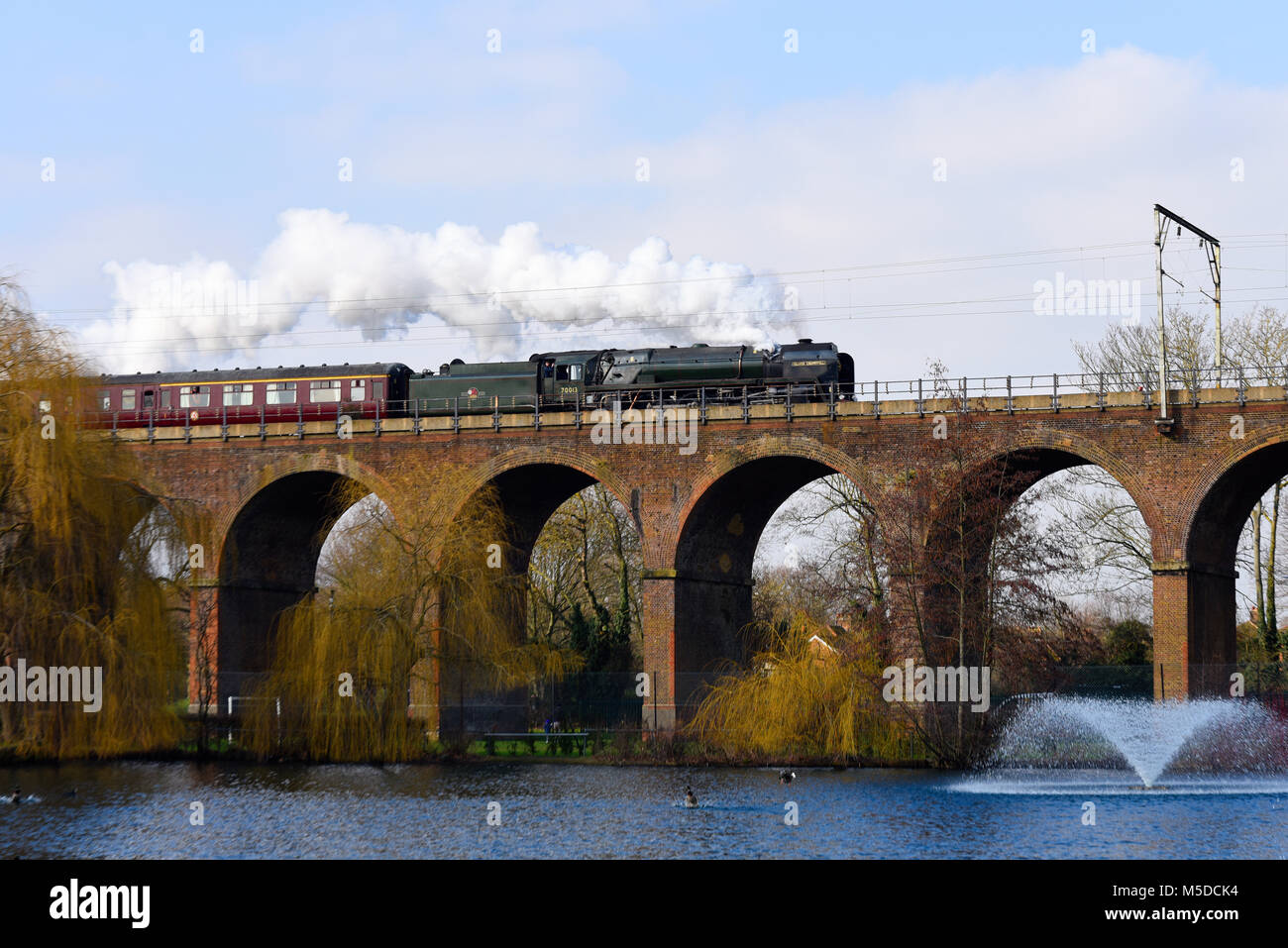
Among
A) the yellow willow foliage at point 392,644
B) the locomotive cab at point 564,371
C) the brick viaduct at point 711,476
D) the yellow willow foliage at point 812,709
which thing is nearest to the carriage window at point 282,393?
the brick viaduct at point 711,476

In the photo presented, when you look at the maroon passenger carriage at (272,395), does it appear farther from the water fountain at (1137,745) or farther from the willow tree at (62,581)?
the water fountain at (1137,745)

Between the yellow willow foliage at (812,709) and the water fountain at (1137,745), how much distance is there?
298 cm

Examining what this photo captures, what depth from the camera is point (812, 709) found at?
37.8 m

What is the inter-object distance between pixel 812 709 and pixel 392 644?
34.6 ft

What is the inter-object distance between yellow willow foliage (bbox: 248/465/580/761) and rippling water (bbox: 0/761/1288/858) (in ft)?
4.66

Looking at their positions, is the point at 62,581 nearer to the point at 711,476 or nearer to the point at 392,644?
the point at 392,644

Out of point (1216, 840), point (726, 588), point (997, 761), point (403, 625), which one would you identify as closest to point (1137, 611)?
point (726, 588)

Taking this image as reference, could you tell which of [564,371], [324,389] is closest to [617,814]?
[564,371]

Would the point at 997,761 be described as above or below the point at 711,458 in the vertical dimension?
below

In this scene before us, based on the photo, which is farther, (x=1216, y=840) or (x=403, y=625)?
(x=403, y=625)

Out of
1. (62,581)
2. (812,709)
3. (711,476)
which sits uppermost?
(711,476)
